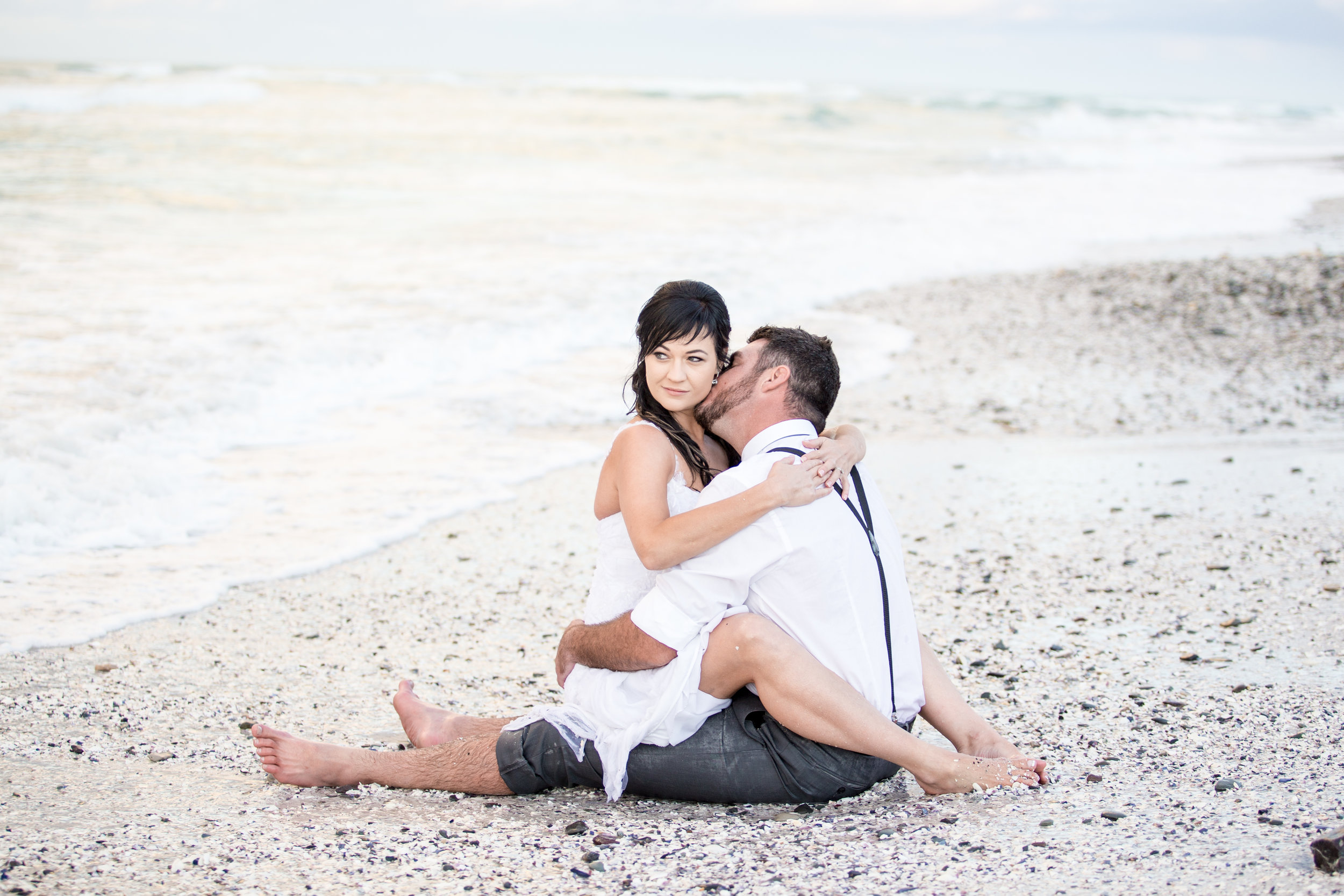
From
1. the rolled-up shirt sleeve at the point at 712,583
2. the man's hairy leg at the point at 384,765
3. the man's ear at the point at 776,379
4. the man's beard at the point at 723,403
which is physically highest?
the man's ear at the point at 776,379

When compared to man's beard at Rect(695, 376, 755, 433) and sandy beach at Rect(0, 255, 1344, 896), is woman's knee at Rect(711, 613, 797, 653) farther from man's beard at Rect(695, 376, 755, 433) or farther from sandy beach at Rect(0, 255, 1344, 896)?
Result: man's beard at Rect(695, 376, 755, 433)

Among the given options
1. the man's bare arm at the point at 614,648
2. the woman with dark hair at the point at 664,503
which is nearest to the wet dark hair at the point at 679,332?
the woman with dark hair at the point at 664,503

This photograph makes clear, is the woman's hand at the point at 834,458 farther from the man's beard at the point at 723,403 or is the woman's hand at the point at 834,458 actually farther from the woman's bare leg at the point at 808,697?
the woman's bare leg at the point at 808,697

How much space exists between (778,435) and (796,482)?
293mm

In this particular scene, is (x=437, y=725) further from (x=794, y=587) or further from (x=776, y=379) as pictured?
(x=776, y=379)

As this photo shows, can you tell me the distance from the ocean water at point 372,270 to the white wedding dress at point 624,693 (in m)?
2.56

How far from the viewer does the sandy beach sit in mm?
2709

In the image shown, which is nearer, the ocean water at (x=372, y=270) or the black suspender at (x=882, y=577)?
the black suspender at (x=882, y=577)

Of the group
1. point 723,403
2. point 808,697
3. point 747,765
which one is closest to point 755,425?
point 723,403

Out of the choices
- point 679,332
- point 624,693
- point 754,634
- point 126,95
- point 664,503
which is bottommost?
point 624,693

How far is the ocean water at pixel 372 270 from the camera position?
6168 millimetres

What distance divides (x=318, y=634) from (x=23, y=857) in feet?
6.52

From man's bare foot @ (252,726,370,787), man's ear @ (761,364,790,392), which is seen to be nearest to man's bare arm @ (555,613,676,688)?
man's bare foot @ (252,726,370,787)

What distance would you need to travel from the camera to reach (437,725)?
139 inches
